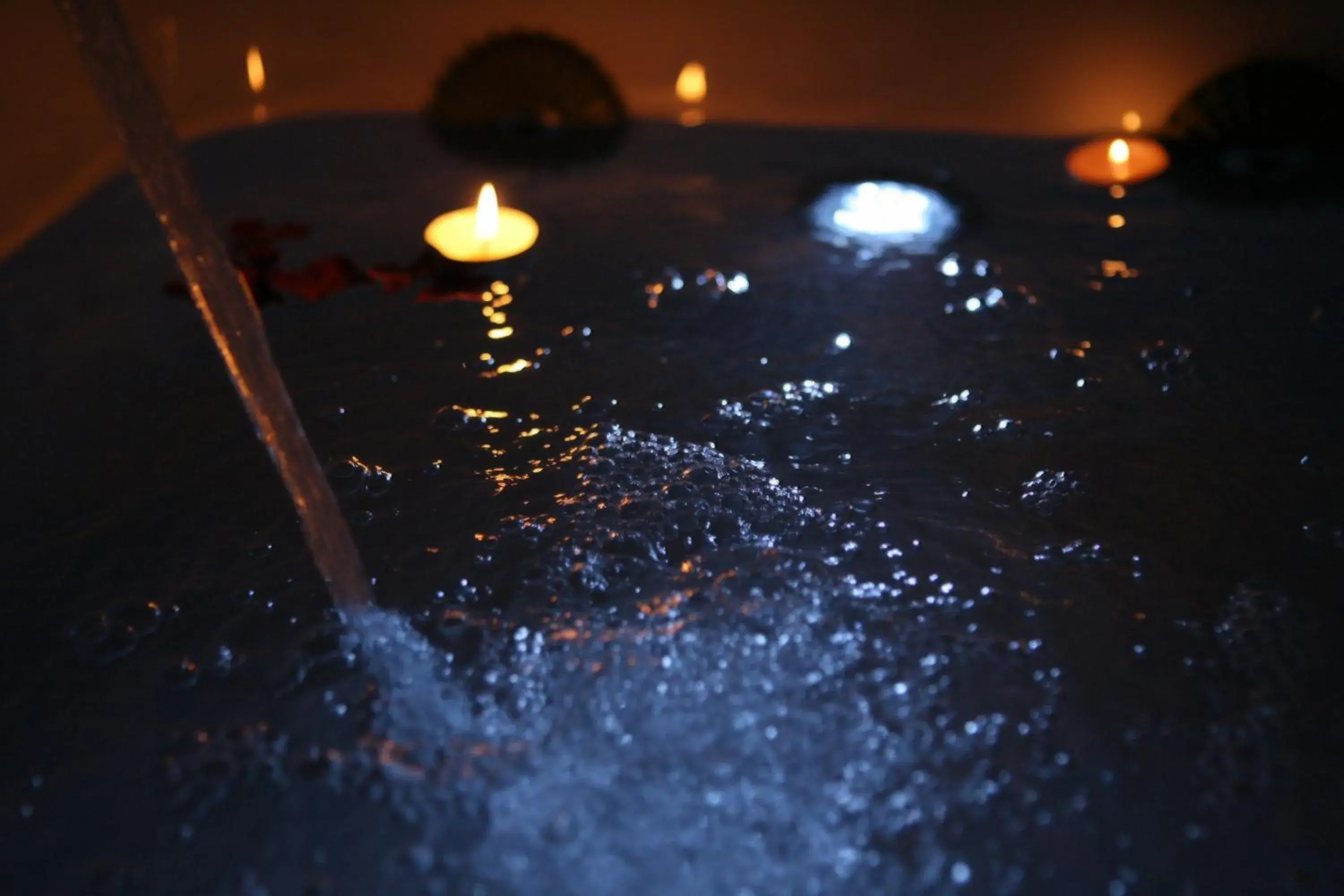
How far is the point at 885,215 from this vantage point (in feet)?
3.86

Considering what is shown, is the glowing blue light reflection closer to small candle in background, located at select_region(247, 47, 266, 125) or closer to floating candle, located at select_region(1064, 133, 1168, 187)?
floating candle, located at select_region(1064, 133, 1168, 187)

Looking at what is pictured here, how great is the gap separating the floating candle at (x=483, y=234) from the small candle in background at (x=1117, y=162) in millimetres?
626

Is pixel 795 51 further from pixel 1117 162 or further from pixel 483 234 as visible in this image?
pixel 483 234

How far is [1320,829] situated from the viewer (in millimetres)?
593

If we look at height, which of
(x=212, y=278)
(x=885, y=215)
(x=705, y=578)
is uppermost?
(x=885, y=215)

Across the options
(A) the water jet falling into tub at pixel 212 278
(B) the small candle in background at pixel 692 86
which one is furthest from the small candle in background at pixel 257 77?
(A) the water jet falling into tub at pixel 212 278

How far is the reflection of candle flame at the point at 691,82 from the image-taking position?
146 cm

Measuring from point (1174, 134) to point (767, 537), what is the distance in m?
0.90

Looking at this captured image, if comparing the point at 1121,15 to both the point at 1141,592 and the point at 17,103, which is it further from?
the point at 17,103

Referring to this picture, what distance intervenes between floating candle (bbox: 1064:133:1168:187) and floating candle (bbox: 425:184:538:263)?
2.06 feet

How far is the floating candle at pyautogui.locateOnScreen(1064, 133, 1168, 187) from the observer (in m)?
1.24

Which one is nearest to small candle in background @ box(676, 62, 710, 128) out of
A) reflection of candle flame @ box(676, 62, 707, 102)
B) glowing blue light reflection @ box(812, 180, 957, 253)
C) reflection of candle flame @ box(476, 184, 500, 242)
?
reflection of candle flame @ box(676, 62, 707, 102)

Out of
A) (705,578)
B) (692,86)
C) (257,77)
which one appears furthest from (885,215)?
(257,77)

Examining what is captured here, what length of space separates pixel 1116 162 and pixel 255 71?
41.7 inches
